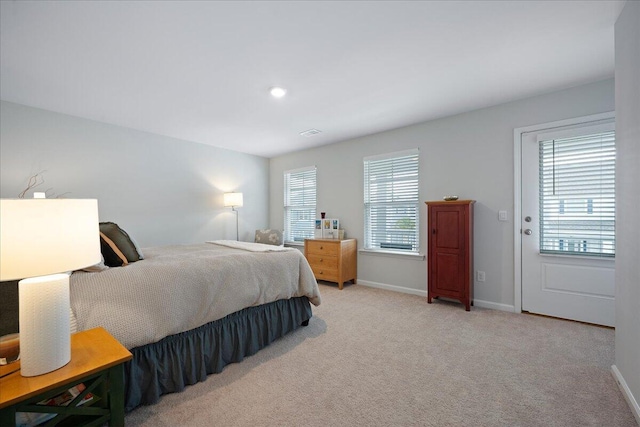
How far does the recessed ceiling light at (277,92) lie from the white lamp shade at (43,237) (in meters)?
2.11

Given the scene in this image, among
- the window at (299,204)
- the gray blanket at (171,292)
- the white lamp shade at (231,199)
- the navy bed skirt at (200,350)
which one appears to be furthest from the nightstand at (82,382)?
the window at (299,204)

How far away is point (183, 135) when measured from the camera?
14.1 feet

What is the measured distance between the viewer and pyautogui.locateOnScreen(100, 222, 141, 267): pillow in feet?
6.44

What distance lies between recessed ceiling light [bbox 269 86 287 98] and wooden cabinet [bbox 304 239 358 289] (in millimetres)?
2200

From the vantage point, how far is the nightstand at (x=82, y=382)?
3.14ft

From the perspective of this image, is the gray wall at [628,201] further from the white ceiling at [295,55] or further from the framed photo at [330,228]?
the framed photo at [330,228]

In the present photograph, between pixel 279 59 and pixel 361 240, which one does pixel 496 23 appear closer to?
A: pixel 279 59

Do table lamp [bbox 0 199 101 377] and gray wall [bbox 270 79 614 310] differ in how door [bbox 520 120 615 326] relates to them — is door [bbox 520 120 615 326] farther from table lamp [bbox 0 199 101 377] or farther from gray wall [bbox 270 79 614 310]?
table lamp [bbox 0 199 101 377]

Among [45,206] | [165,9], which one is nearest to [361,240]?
[165,9]

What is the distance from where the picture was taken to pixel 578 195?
113 inches

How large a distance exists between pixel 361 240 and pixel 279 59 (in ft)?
9.64

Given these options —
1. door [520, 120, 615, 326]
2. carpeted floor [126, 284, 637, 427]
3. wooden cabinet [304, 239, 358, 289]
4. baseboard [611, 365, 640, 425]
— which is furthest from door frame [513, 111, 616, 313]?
wooden cabinet [304, 239, 358, 289]

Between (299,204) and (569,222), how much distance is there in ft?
12.6

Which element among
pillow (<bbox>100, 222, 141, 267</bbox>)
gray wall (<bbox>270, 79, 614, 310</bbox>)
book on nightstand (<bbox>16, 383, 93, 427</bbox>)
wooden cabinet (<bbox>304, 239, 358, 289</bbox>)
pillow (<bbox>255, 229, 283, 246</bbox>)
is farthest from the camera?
pillow (<bbox>255, 229, 283, 246</bbox>)
